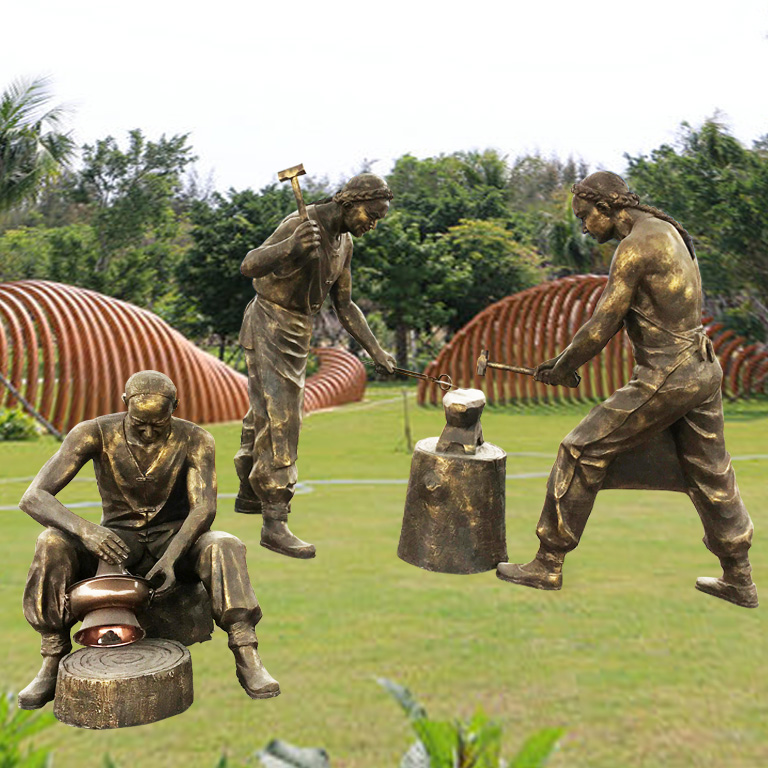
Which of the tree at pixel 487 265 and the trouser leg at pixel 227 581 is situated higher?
the tree at pixel 487 265

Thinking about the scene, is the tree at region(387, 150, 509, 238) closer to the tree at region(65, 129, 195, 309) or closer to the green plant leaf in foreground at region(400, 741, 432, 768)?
the tree at region(65, 129, 195, 309)

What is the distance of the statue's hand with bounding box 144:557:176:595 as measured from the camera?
11.4ft

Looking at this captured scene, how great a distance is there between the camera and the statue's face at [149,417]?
3.61 metres

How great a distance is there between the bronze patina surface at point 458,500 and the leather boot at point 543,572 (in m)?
0.31

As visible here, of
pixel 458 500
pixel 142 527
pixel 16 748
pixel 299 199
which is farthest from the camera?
pixel 299 199

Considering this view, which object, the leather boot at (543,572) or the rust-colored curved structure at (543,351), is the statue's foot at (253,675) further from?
the rust-colored curved structure at (543,351)

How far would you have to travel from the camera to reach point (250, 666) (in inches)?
135

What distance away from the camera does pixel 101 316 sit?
40.6 ft

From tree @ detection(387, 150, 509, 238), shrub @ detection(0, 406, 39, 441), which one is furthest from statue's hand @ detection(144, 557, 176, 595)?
tree @ detection(387, 150, 509, 238)

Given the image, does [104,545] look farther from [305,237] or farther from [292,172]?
[292,172]

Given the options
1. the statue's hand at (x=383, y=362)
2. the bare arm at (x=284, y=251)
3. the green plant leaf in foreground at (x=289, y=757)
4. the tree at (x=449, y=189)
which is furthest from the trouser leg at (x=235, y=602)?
the tree at (x=449, y=189)

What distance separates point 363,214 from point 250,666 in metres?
3.05

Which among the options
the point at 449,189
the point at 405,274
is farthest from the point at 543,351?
the point at 449,189

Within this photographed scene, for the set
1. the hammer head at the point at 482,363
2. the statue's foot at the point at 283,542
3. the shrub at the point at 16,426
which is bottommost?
the shrub at the point at 16,426
